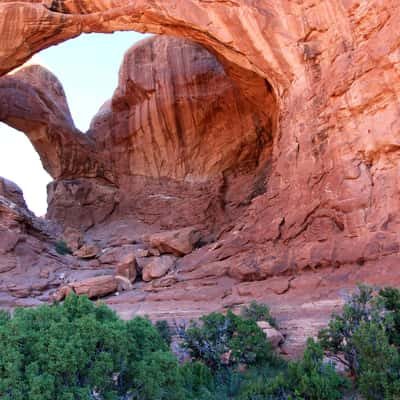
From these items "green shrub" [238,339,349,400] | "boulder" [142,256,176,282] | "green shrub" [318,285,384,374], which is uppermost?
"boulder" [142,256,176,282]

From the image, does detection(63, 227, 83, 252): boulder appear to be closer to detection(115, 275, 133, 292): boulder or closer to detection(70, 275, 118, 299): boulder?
detection(115, 275, 133, 292): boulder

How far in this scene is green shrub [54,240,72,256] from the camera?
18.3m

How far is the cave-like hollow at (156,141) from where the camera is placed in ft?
68.5

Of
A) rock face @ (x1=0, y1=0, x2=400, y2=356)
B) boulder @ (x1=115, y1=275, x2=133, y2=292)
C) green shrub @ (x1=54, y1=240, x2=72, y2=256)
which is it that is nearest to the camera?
rock face @ (x1=0, y1=0, x2=400, y2=356)

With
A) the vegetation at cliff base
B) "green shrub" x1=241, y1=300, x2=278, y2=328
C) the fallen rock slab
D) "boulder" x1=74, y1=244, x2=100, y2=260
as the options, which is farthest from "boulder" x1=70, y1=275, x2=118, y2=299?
"green shrub" x1=241, y1=300, x2=278, y2=328

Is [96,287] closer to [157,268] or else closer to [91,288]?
[91,288]

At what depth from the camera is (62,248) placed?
18.8 metres

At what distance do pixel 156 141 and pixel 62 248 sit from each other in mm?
8022

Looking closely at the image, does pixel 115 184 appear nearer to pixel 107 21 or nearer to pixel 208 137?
pixel 208 137

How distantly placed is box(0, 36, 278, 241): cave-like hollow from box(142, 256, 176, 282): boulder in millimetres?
3830

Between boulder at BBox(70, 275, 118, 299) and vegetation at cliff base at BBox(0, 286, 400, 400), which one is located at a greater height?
boulder at BBox(70, 275, 118, 299)

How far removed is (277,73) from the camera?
524 inches

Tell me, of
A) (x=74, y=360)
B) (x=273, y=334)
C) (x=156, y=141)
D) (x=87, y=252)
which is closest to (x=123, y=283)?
(x=87, y=252)

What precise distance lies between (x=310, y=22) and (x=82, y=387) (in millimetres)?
11717
